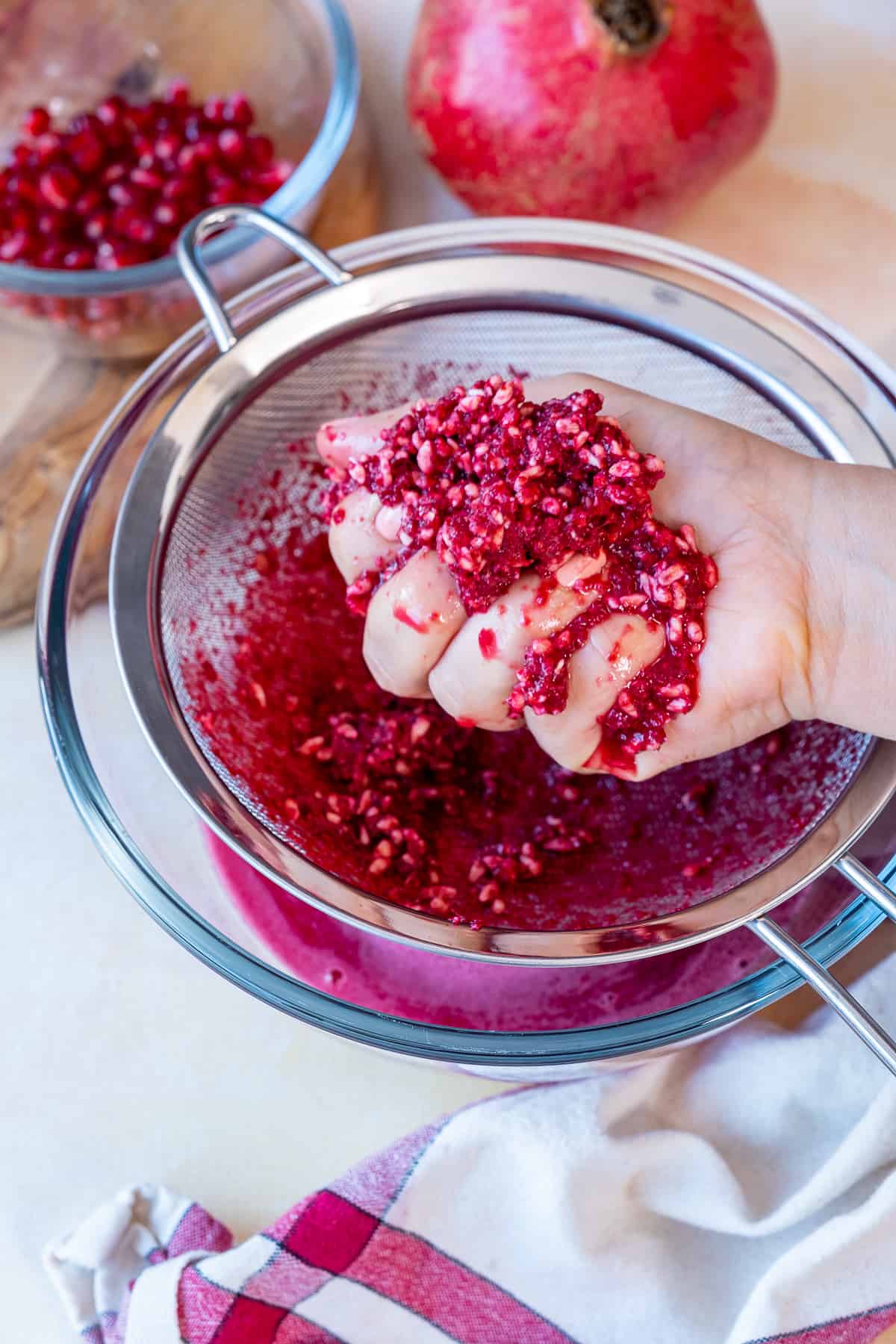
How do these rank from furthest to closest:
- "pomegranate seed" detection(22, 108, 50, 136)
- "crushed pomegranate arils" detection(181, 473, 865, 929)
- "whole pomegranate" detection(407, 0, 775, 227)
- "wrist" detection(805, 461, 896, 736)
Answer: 1. "pomegranate seed" detection(22, 108, 50, 136)
2. "whole pomegranate" detection(407, 0, 775, 227)
3. "crushed pomegranate arils" detection(181, 473, 865, 929)
4. "wrist" detection(805, 461, 896, 736)

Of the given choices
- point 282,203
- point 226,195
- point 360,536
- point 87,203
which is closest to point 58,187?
point 87,203

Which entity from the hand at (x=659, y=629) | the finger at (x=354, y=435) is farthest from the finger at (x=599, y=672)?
the finger at (x=354, y=435)

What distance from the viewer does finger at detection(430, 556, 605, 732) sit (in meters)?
1.26

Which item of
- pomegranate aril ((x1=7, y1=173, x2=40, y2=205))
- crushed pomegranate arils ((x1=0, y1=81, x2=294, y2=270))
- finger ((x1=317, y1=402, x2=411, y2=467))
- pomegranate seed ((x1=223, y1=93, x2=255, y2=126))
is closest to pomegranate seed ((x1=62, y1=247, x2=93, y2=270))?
crushed pomegranate arils ((x1=0, y1=81, x2=294, y2=270))

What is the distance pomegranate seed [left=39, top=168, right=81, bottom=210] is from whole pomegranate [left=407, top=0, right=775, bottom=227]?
0.55 m

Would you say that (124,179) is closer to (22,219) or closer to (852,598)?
(22,219)

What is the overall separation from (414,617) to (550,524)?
18cm

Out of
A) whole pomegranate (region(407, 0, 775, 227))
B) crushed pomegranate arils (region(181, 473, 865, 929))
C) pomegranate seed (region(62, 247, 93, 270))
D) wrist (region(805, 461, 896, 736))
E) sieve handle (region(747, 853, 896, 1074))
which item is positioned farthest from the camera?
pomegranate seed (region(62, 247, 93, 270))

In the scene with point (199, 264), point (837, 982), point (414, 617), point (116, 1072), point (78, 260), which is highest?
point (199, 264)

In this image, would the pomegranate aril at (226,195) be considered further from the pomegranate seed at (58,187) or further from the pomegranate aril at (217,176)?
the pomegranate seed at (58,187)

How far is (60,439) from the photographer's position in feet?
6.19

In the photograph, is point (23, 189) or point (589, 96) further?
point (23, 189)

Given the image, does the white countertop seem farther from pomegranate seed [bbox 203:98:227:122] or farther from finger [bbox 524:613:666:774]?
pomegranate seed [bbox 203:98:227:122]

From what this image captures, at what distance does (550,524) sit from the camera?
4.01 feet
